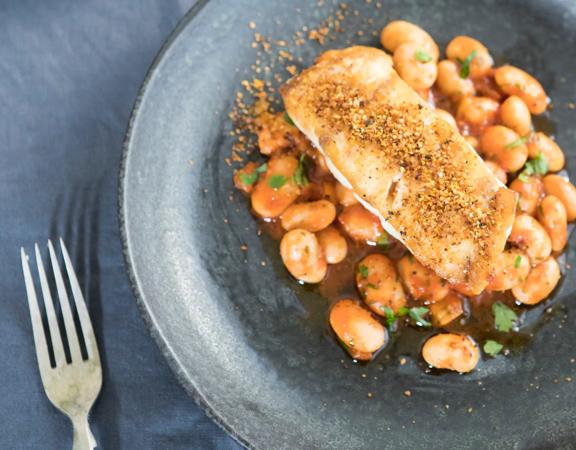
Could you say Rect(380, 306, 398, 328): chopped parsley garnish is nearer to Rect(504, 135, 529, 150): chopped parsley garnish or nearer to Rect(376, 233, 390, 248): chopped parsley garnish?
Rect(376, 233, 390, 248): chopped parsley garnish

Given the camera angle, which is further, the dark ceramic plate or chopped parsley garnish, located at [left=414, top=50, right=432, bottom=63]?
chopped parsley garnish, located at [left=414, top=50, right=432, bottom=63]

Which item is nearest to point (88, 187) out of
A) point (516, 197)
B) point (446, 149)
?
point (446, 149)

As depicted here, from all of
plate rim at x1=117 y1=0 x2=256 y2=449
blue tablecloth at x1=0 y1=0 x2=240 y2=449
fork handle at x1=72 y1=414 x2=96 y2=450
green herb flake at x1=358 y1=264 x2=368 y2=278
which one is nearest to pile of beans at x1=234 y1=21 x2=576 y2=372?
green herb flake at x1=358 y1=264 x2=368 y2=278

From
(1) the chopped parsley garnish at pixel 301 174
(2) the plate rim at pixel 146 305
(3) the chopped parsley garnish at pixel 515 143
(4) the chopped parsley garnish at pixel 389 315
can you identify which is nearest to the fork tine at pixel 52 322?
(2) the plate rim at pixel 146 305

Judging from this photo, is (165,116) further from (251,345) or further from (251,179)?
(251,345)

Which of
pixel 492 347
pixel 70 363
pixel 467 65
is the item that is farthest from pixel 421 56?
pixel 70 363

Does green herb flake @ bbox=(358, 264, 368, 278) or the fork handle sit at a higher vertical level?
green herb flake @ bbox=(358, 264, 368, 278)
